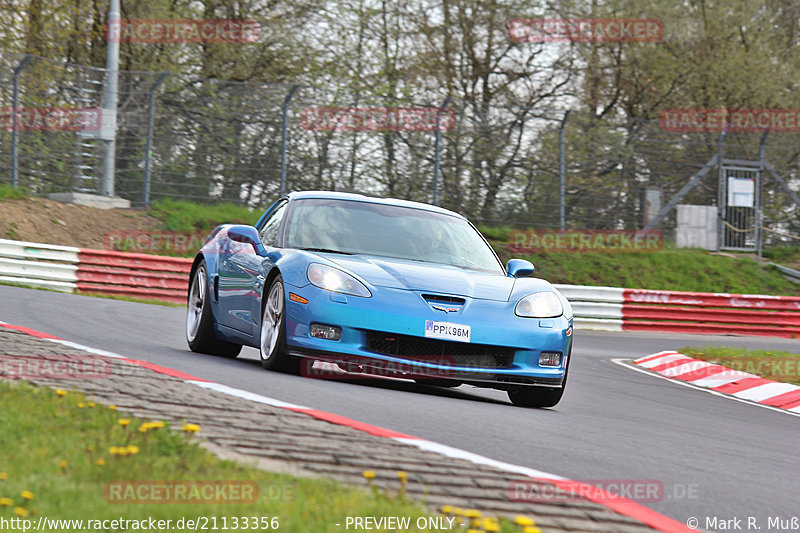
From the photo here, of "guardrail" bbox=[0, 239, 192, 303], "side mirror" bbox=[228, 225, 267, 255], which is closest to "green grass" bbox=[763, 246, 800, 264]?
"guardrail" bbox=[0, 239, 192, 303]

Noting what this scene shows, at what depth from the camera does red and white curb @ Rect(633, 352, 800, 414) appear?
10630 millimetres

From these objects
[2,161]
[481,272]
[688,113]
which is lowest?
[481,272]

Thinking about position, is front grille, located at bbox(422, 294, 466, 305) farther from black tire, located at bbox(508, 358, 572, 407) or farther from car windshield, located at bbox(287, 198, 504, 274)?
car windshield, located at bbox(287, 198, 504, 274)

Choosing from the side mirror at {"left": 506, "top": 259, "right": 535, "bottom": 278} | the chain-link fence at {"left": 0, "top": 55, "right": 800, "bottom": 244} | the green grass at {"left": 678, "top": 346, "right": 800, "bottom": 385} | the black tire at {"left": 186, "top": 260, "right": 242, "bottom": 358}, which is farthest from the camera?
the chain-link fence at {"left": 0, "top": 55, "right": 800, "bottom": 244}

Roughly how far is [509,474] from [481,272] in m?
3.84

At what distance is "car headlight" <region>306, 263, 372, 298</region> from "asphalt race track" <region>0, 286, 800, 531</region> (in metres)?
0.62

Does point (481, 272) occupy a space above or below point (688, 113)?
below

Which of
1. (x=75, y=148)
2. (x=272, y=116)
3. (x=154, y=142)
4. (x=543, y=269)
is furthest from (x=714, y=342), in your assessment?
(x=75, y=148)

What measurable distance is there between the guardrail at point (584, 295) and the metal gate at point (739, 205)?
486 cm

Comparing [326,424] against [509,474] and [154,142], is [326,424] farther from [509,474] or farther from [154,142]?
[154,142]

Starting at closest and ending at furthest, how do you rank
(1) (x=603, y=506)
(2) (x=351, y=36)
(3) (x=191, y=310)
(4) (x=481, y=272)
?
(1) (x=603, y=506) → (4) (x=481, y=272) → (3) (x=191, y=310) → (2) (x=351, y=36)

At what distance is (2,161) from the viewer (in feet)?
70.5

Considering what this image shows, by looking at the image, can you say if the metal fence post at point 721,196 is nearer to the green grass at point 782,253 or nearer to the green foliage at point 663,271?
the green foliage at point 663,271

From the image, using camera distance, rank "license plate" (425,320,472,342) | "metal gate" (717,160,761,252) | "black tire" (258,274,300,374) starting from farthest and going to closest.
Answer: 1. "metal gate" (717,160,761,252)
2. "black tire" (258,274,300,374)
3. "license plate" (425,320,472,342)
